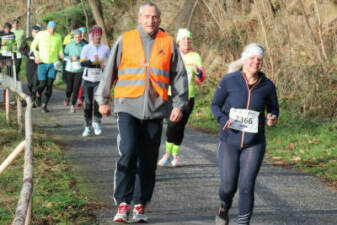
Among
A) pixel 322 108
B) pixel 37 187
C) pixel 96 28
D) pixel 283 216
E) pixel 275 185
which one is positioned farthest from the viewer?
pixel 322 108

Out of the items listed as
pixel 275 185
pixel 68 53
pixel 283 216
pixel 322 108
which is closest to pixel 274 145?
pixel 322 108

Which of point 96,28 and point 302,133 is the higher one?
point 96,28

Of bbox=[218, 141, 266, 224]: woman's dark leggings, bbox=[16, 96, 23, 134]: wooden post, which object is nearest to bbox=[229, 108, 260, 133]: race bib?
bbox=[218, 141, 266, 224]: woman's dark leggings

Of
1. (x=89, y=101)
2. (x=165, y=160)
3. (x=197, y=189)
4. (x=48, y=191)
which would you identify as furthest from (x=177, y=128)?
(x=89, y=101)

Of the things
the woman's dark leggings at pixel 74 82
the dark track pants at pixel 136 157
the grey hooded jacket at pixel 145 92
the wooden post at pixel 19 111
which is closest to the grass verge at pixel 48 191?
the wooden post at pixel 19 111

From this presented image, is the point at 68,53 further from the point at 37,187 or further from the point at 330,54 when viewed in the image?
the point at 37,187

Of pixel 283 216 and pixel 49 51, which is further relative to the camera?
pixel 49 51

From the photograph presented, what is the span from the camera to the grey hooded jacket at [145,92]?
6469 mm

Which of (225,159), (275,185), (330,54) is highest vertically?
(330,54)

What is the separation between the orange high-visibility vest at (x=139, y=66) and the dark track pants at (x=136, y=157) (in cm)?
26

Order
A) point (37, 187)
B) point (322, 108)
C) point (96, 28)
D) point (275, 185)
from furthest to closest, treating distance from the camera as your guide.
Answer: point (322, 108) → point (96, 28) → point (275, 185) → point (37, 187)

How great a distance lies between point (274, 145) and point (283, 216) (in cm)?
567

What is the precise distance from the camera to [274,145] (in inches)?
508

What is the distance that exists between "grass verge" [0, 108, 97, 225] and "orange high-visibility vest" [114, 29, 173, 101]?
4.19 feet
